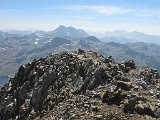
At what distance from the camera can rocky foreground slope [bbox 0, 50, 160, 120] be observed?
116ft

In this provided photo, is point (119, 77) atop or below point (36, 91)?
atop

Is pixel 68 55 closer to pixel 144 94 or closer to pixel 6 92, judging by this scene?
pixel 6 92

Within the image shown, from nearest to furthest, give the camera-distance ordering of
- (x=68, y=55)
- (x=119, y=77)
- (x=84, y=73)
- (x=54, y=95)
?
(x=119, y=77)
(x=54, y=95)
(x=84, y=73)
(x=68, y=55)

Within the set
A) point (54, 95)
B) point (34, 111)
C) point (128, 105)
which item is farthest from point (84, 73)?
point (128, 105)

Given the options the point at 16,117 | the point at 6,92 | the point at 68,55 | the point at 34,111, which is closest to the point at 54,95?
the point at 34,111

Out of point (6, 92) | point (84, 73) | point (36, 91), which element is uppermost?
point (84, 73)

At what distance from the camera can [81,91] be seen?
47.0 m

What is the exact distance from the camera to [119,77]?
148ft

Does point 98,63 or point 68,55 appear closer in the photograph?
point 98,63

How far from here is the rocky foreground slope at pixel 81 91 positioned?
35219 mm

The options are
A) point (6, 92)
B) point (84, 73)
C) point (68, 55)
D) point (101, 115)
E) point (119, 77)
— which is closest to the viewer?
point (101, 115)

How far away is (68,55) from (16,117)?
665 inches

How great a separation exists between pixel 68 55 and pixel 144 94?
27365mm

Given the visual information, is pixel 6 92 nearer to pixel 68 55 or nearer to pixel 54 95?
pixel 68 55
